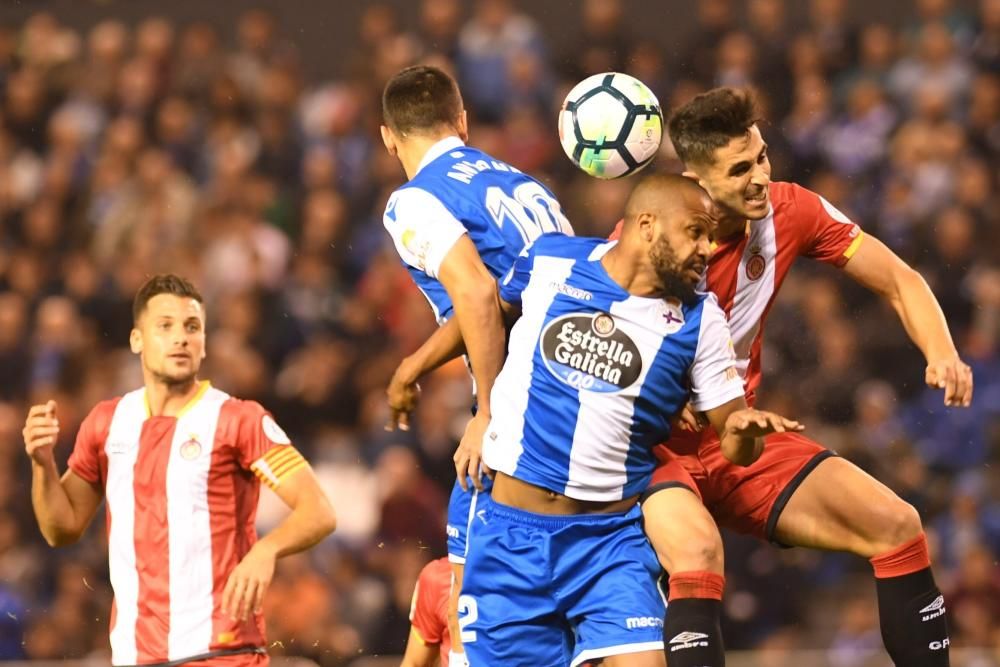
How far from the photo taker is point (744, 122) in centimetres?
484

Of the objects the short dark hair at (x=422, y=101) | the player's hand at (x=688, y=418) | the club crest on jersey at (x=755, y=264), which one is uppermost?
the short dark hair at (x=422, y=101)

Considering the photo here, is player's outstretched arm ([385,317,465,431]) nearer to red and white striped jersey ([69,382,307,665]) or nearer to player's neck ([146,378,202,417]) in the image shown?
red and white striped jersey ([69,382,307,665])

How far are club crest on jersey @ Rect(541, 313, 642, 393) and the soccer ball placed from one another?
897mm

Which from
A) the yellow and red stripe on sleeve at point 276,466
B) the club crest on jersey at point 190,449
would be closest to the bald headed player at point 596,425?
the yellow and red stripe on sleeve at point 276,466

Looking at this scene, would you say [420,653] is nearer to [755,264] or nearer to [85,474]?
[85,474]

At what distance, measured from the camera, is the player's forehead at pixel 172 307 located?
5.58m

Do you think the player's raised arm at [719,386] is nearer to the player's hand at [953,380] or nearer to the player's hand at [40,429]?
the player's hand at [953,380]

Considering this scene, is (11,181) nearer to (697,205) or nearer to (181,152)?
(181,152)

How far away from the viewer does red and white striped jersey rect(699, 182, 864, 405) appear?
4.94 meters

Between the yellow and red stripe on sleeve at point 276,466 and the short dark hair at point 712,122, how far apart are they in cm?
169

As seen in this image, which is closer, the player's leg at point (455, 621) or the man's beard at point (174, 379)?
the player's leg at point (455, 621)

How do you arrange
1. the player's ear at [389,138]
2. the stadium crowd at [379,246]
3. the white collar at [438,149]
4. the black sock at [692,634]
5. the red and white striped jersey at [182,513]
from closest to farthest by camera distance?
1. the black sock at [692,634]
2. the white collar at [438,149]
3. the player's ear at [389,138]
4. the red and white striped jersey at [182,513]
5. the stadium crowd at [379,246]

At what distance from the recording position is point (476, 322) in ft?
15.0

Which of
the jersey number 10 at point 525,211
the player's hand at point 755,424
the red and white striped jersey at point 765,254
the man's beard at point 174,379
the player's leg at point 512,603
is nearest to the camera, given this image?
the player's hand at point 755,424
